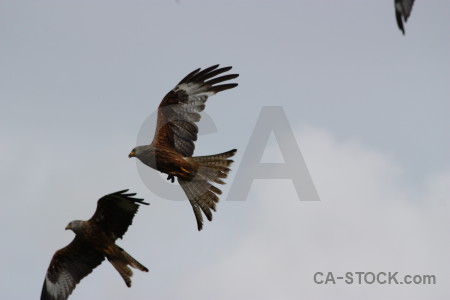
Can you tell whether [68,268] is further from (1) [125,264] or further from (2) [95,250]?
(1) [125,264]

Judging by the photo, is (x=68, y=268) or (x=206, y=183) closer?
(x=206, y=183)

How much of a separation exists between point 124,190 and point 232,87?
308cm

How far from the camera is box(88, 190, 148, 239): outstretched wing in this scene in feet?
37.9

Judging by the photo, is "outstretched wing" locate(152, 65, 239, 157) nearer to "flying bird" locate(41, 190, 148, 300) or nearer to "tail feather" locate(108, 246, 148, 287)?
"flying bird" locate(41, 190, 148, 300)

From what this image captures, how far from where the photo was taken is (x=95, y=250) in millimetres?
12375

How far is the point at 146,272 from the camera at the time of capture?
11.7 metres

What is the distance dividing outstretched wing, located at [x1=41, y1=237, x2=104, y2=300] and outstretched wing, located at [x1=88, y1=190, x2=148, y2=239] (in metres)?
0.61

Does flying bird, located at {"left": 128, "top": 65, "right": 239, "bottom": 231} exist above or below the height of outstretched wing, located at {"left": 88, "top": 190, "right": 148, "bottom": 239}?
above

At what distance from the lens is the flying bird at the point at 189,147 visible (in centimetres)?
1227

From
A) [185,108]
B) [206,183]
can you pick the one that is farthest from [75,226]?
[185,108]

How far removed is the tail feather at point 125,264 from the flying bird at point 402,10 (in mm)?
5798

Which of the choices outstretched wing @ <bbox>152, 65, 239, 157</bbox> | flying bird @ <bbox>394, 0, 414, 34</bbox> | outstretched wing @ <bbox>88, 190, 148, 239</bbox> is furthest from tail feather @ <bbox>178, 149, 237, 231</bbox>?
flying bird @ <bbox>394, 0, 414, 34</bbox>

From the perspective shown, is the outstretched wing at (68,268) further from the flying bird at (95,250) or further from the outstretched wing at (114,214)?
the outstretched wing at (114,214)

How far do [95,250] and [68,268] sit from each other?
71 cm
